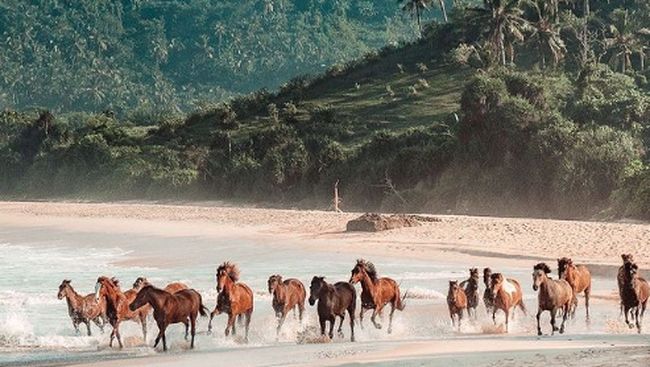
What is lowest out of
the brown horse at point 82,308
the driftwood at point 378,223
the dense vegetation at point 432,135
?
the brown horse at point 82,308

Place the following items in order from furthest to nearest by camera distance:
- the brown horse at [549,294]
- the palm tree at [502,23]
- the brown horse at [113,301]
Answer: the palm tree at [502,23]
the brown horse at [113,301]
the brown horse at [549,294]

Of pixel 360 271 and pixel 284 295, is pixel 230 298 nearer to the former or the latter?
pixel 284 295

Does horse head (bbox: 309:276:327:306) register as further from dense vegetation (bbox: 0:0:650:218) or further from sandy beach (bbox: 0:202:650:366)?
dense vegetation (bbox: 0:0:650:218)

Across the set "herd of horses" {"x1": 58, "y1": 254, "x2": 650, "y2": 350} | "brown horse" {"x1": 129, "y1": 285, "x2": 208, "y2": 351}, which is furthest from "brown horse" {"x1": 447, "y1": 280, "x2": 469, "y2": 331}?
"brown horse" {"x1": 129, "y1": 285, "x2": 208, "y2": 351}

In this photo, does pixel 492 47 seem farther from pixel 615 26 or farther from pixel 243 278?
pixel 243 278

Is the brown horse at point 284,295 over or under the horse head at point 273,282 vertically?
under

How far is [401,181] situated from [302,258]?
80.5 feet

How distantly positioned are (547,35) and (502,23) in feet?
12.4

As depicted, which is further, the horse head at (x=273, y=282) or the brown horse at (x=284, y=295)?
the brown horse at (x=284, y=295)

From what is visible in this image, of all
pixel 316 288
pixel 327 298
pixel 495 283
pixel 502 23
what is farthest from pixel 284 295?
pixel 502 23

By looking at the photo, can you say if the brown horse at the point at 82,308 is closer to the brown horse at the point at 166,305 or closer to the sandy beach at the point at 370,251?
the sandy beach at the point at 370,251

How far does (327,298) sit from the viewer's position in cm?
1747

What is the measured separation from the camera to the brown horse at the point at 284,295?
59.7 ft

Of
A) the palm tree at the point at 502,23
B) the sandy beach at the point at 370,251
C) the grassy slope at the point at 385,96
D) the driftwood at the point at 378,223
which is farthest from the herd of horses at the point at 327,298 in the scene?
the palm tree at the point at 502,23
